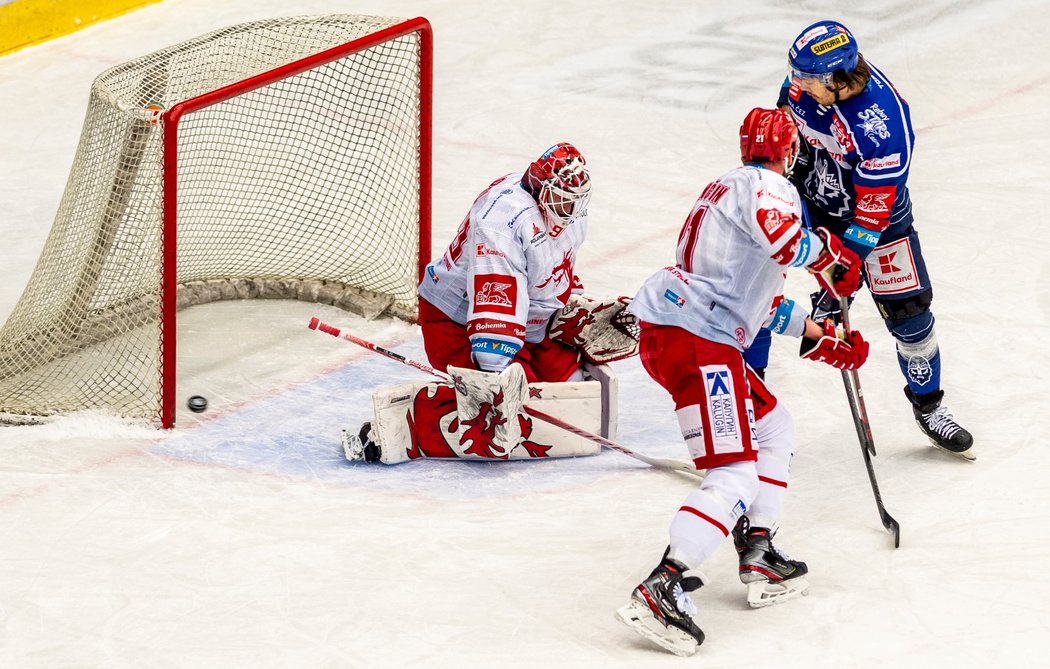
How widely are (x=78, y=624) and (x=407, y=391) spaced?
1.12 metres

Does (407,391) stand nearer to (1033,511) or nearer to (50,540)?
(50,540)

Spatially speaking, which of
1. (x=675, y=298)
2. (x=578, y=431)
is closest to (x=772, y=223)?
(x=675, y=298)

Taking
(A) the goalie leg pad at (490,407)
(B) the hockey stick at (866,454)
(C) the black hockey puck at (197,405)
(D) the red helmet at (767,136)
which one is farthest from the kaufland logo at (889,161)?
(C) the black hockey puck at (197,405)

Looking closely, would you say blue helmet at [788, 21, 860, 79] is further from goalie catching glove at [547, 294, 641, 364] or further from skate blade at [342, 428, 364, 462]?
skate blade at [342, 428, 364, 462]

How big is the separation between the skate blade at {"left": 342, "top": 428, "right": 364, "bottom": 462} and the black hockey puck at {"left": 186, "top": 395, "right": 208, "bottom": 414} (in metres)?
0.52

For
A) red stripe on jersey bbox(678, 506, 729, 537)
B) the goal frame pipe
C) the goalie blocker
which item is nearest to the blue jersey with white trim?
the goalie blocker

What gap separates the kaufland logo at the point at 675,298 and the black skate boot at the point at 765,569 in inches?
20.3

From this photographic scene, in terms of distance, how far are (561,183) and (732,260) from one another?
715 millimetres

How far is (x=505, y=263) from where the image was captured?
12.8 feet

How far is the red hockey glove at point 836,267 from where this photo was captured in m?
3.46

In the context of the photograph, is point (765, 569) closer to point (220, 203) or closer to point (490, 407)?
A: point (490, 407)

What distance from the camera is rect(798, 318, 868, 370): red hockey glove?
11.5 ft

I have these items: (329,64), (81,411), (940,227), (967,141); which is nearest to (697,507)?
(81,411)

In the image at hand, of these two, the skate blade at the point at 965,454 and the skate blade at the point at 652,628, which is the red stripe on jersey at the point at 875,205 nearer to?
the skate blade at the point at 965,454
